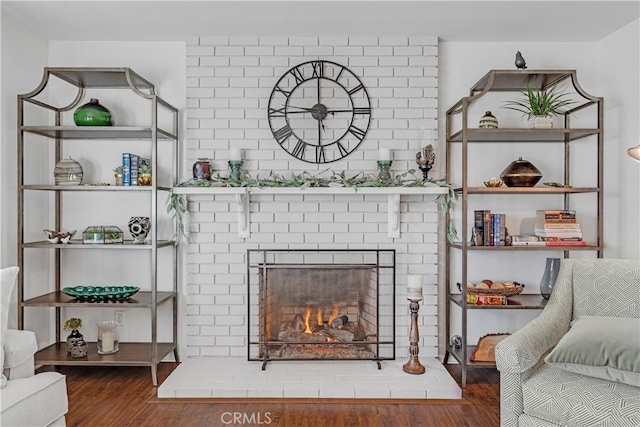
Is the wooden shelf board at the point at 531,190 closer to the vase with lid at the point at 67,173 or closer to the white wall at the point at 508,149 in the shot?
the white wall at the point at 508,149

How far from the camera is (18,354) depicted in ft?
7.31

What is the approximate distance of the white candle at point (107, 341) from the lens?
11.3ft

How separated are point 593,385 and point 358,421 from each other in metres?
1.22

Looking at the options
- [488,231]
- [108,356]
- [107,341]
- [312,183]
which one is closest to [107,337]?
[107,341]

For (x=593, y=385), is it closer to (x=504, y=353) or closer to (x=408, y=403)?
(x=504, y=353)

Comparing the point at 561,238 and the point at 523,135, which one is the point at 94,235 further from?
the point at 561,238

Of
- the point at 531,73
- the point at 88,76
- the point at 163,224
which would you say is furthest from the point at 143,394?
the point at 531,73

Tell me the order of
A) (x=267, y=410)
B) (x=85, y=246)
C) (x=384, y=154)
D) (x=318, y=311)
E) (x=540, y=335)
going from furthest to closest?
(x=318, y=311), (x=384, y=154), (x=85, y=246), (x=267, y=410), (x=540, y=335)

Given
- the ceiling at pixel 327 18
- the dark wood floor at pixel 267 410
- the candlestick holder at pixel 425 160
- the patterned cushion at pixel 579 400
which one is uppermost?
the ceiling at pixel 327 18

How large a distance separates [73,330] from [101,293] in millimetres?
371

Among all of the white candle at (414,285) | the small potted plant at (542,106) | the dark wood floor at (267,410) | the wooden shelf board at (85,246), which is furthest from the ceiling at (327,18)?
the dark wood floor at (267,410)

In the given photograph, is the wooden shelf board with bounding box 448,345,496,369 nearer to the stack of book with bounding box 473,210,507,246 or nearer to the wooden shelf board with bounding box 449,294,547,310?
the wooden shelf board with bounding box 449,294,547,310

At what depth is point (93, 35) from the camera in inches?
142

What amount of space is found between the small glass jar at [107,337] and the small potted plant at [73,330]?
12 centimetres
